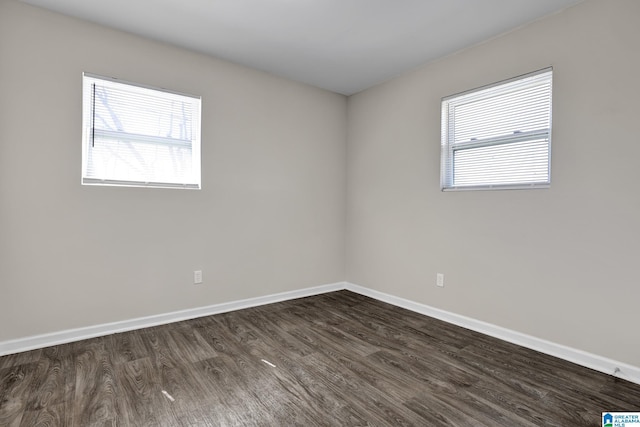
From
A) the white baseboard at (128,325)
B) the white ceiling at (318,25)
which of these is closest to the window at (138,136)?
the white ceiling at (318,25)

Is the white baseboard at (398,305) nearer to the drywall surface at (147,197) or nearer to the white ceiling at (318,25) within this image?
the drywall surface at (147,197)

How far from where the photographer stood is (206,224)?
3.15 meters

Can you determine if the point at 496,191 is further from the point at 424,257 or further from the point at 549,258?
the point at 424,257

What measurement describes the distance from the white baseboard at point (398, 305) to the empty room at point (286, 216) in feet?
0.06

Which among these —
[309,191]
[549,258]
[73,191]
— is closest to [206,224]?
[73,191]

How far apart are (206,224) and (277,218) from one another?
822 millimetres

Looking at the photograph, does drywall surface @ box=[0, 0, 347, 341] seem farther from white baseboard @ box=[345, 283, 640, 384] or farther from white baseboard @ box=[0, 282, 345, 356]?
white baseboard @ box=[345, 283, 640, 384]

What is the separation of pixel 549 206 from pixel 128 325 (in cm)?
360

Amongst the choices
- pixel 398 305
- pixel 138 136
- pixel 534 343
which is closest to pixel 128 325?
pixel 138 136

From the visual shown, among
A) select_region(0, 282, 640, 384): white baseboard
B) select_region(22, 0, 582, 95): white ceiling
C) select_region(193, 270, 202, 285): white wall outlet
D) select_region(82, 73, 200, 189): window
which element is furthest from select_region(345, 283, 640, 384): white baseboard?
select_region(82, 73, 200, 189): window

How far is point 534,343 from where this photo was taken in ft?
8.09

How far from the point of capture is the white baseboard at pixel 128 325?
92.3 inches

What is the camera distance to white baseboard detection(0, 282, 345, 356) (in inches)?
92.3

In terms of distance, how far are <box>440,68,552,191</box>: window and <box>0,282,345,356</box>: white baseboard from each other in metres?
2.28
